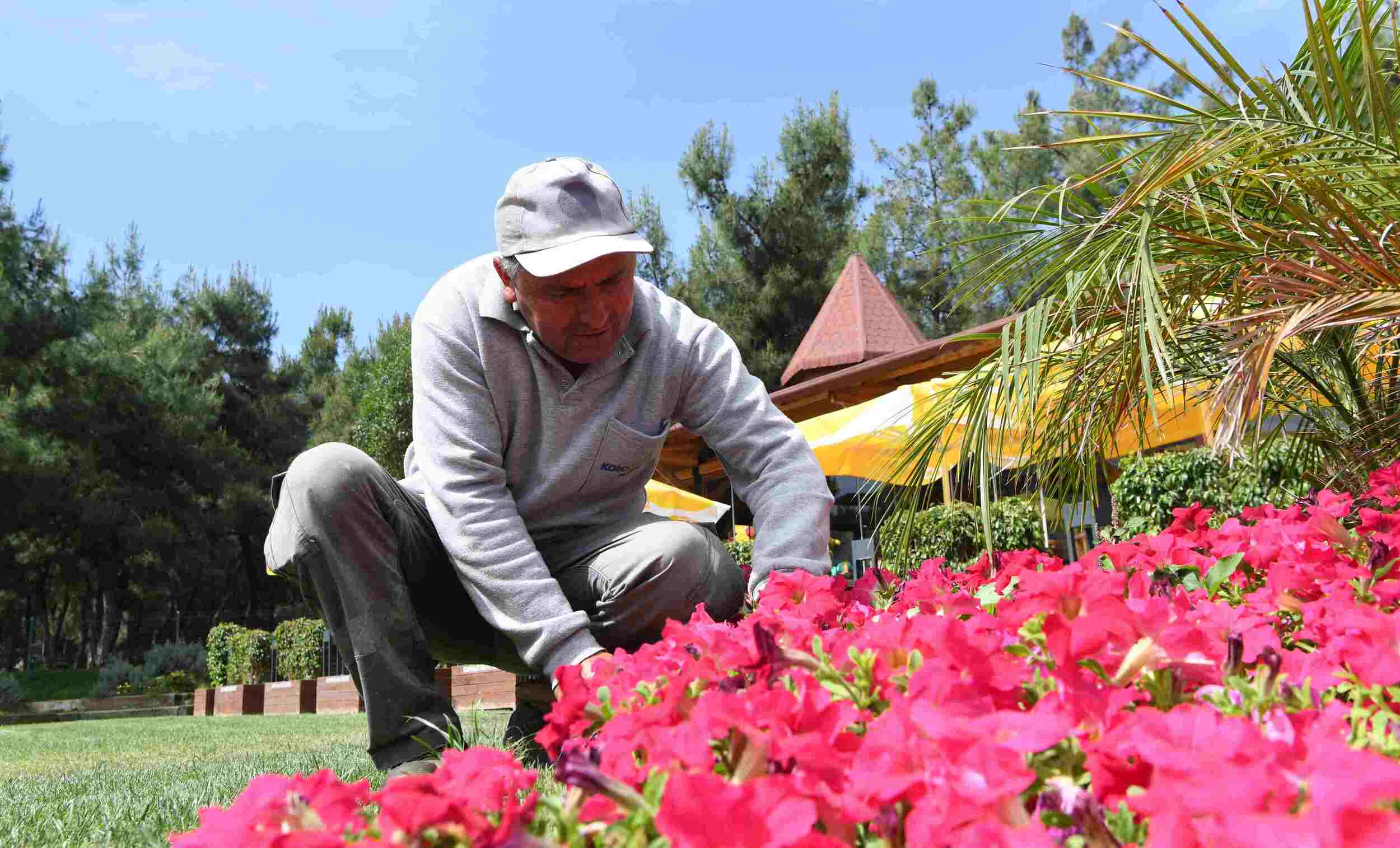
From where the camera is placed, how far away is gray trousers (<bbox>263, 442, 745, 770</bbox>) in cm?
209

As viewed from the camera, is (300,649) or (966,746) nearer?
(966,746)

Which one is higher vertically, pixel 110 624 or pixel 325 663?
pixel 325 663

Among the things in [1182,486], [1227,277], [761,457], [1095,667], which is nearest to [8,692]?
[1182,486]

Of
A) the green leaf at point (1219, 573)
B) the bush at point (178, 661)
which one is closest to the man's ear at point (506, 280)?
the green leaf at point (1219, 573)

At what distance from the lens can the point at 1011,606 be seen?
3.92 feet

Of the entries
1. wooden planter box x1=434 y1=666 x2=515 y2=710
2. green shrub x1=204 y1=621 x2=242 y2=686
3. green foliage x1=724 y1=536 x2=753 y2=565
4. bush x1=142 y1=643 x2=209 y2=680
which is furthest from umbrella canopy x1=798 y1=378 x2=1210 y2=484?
bush x1=142 y1=643 x2=209 y2=680

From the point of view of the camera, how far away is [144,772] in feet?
10.7

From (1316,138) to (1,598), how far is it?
33161 millimetres

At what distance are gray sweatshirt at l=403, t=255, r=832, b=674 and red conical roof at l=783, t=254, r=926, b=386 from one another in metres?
13.0

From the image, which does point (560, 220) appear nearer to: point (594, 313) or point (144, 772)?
point (594, 313)

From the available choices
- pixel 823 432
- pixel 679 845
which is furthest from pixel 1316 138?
pixel 823 432

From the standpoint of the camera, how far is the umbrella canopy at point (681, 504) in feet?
35.1

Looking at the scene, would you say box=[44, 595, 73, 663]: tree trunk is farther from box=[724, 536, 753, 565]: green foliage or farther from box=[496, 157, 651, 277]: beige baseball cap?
box=[496, 157, 651, 277]: beige baseball cap

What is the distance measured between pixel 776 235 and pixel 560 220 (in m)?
20.7
